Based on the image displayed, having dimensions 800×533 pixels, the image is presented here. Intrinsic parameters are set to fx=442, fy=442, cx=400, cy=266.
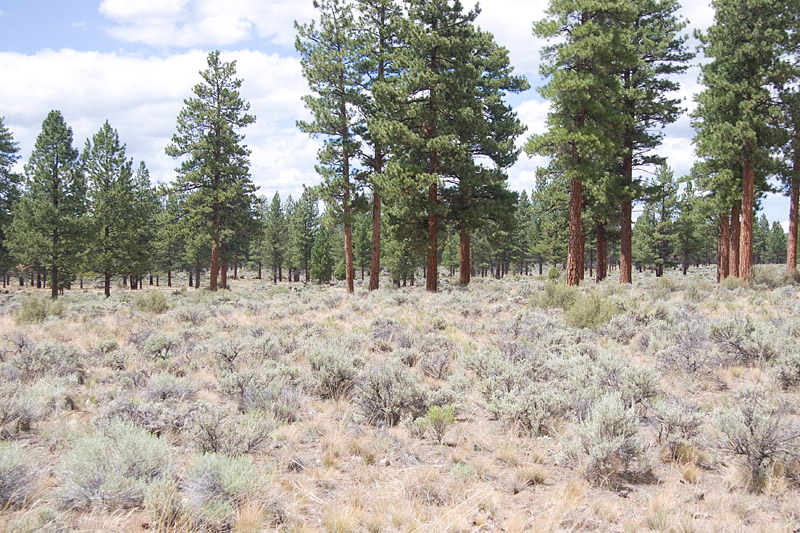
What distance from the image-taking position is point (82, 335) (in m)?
10.4

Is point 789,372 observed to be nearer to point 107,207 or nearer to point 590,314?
point 590,314

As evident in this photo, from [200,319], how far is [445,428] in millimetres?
9966

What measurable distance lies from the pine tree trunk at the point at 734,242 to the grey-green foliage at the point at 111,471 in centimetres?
2383

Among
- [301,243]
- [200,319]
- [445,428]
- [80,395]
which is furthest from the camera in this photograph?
[301,243]

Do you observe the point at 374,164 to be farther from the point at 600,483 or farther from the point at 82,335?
the point at 600,483

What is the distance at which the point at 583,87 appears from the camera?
1670 centimetres

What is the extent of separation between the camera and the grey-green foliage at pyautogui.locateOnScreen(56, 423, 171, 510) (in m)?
3.36

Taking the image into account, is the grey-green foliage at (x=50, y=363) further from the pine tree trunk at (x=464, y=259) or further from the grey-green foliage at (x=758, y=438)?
the pine tree trunk at (x=464, y=259)

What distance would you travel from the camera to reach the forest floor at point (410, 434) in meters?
3.39

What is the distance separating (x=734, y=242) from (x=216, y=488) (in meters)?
25.0

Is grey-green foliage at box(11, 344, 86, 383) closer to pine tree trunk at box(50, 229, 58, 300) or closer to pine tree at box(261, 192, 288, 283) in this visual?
pine tree trunk at box(50, 229, 58, 300)

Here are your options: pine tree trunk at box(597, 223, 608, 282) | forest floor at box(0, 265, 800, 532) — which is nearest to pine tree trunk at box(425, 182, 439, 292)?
pine tree trunk at box(597, 223, 608, 282)

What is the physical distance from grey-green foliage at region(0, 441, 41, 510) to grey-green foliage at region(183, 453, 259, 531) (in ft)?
3.74

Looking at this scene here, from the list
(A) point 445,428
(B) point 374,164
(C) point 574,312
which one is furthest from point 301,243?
(A) point 445,428
